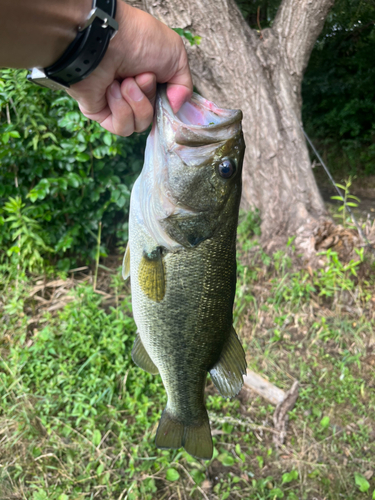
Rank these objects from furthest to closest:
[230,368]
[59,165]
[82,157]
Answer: [59,165], [82,157], [230,368]

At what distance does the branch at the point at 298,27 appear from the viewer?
3.53 meters

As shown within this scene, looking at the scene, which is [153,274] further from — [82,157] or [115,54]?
[82,157]

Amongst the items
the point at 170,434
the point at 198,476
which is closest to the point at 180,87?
the point at 170,434

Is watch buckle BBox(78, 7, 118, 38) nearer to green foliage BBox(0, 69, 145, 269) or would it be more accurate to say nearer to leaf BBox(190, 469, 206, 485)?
green foliage BBox(0, 69, 145, 269)

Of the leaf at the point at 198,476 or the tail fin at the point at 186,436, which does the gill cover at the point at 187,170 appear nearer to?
the tail fin at the point at 186,436

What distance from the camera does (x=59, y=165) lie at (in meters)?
3.46

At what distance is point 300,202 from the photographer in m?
3.84

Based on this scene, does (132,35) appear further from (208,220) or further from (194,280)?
(194,280)

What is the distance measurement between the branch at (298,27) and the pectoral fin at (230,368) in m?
3.61

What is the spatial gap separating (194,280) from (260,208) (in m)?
2.91

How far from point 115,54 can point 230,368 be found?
135cm

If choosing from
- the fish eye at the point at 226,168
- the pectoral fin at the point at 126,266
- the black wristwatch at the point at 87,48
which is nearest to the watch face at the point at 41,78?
the black wristwatch at the point at 87,48

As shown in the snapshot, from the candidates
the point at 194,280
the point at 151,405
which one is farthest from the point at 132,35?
the point at 151,405

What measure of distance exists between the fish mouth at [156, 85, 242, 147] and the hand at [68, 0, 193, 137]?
46mm
